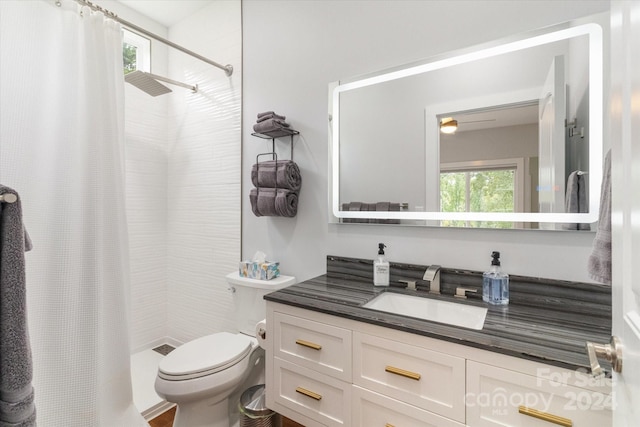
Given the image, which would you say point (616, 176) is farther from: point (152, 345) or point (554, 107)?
point (152, 345)

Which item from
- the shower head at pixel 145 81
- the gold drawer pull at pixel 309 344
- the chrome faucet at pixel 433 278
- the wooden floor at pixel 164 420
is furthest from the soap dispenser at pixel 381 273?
the shower head at pixel 145 81

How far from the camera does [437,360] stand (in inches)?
36.7

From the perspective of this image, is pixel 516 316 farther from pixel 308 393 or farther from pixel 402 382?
pixel 308 393

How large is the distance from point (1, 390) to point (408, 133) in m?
1.60

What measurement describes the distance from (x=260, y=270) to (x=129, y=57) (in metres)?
2.05

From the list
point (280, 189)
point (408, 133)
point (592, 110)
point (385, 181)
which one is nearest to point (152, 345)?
point (280, 189)

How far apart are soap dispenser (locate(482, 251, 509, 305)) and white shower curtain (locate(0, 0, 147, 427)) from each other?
1569mm

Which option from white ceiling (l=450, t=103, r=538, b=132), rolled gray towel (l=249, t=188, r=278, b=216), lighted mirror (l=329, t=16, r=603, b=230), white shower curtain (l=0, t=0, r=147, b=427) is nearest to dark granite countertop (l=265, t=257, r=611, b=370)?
lighted mirror (l=329, t=16, r=603, b=230)

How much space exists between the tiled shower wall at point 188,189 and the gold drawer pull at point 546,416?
170 cm

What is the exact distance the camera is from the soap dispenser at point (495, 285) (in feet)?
3.94

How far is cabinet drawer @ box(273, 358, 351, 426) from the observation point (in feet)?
3.70

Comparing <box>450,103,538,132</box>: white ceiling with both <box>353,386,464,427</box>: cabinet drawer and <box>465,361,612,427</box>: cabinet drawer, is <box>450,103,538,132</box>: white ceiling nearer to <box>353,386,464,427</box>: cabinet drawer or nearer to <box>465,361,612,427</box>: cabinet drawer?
<box>465,361,612,427</box>: cabinet drawer

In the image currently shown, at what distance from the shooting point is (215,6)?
223 centimetres

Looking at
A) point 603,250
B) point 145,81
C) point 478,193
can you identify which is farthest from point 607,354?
point 145,81
